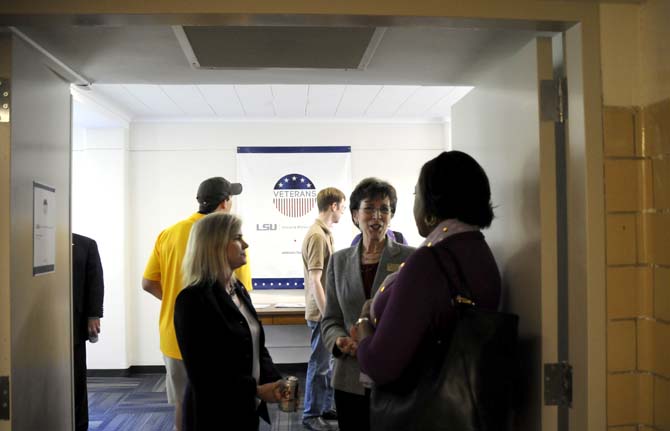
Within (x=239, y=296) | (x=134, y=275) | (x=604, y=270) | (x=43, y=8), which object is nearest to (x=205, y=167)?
(x=134, y=275)

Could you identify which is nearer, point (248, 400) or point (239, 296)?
point (248, 400)

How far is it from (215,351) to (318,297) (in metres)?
1.85

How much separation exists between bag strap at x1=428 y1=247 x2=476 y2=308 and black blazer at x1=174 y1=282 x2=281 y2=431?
0.93 meters

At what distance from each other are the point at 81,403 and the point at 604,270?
11.5 ft

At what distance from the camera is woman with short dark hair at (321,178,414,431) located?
2.00 metres

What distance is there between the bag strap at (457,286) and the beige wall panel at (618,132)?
18.5 inches

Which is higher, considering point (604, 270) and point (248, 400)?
point (604, 270)

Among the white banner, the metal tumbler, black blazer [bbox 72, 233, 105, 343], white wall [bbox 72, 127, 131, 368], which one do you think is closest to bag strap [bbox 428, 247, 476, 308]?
the metal tumbler

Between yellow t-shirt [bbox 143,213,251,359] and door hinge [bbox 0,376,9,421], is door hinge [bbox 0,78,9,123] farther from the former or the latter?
yellow t-shirt [bbox 143,213,251,359]

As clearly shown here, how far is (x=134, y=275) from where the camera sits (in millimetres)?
5879

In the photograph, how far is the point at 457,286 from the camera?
1289mm

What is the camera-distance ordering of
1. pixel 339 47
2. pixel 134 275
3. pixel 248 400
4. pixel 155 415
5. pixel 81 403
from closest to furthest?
pixel 339 47 → pixel 248 400 → pixel 81 403 → pixel 155 415 → pixel 134 275

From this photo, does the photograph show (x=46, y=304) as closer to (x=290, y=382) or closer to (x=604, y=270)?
(x=290, y=382)

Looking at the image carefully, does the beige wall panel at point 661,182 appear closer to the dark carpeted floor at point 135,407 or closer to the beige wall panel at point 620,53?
the beige wall panel at point 620,53
